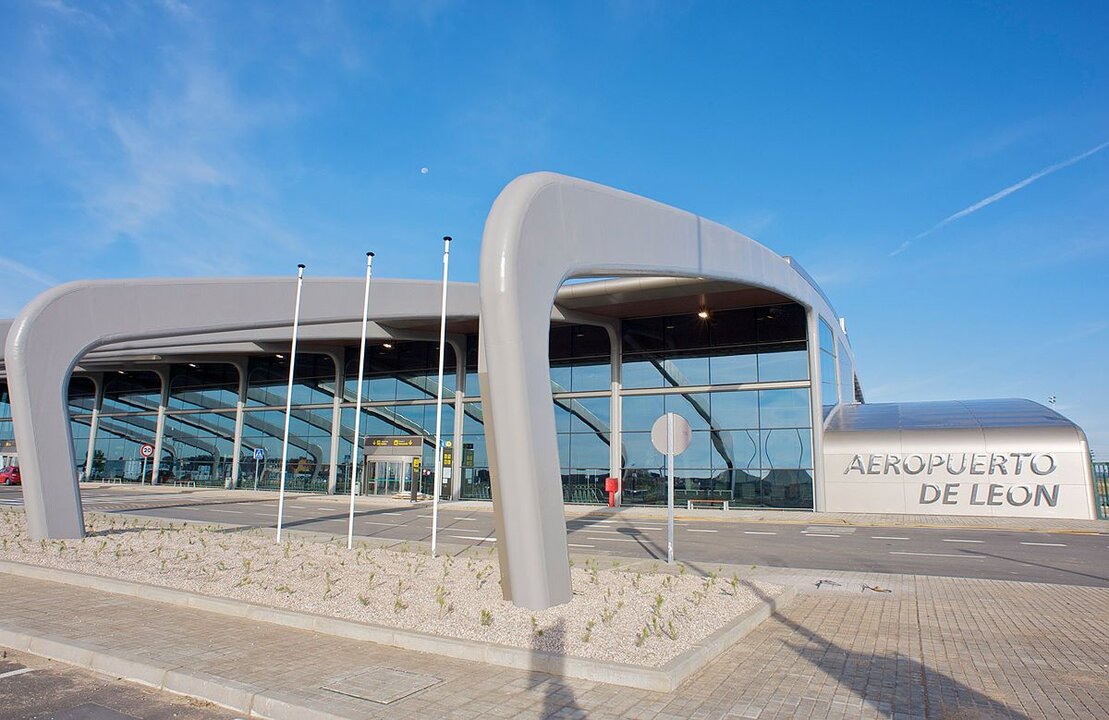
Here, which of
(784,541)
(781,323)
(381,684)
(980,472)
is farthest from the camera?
(781,323)

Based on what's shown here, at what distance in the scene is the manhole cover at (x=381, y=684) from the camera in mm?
5344

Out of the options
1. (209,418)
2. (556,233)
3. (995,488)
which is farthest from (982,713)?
(209,418)

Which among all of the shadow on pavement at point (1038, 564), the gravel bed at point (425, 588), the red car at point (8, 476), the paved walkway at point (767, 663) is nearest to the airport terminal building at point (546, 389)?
the gravel bed at point (425, 588)

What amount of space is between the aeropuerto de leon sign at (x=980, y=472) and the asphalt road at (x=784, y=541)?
3.84 meters

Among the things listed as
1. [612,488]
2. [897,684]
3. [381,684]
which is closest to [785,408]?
[612,488]

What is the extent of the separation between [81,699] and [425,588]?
453 cm

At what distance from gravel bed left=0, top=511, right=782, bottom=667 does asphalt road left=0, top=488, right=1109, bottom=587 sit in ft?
12.6

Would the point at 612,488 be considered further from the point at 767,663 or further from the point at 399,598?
the point at 767,663

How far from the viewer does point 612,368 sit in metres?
31.8

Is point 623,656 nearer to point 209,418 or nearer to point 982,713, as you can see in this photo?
point 982,713

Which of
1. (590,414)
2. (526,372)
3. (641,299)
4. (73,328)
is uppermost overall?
(641,299)

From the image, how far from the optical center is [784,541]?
1775 cm

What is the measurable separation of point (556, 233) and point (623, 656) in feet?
17.1

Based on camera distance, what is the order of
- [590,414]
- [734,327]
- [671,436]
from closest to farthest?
[671,436]
[734,327]
[590,414]
